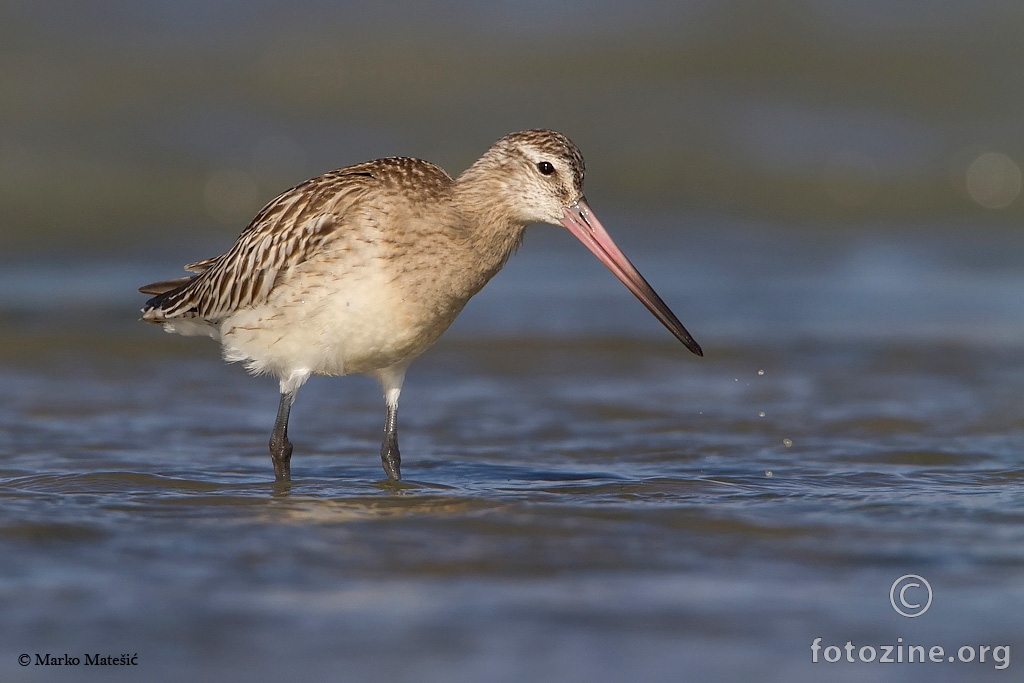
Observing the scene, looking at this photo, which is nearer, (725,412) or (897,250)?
(725,412)

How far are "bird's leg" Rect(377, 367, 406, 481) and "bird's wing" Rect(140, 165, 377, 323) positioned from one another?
78cm

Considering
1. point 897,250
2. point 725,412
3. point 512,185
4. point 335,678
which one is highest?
Result: point 897,250

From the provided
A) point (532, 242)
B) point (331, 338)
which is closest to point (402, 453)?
point (331, 338)

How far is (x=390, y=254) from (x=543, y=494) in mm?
1312

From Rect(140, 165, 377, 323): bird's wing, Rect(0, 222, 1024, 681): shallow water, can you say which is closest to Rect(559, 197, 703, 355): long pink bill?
Rect(0, 222, 1024, 681): shallow water

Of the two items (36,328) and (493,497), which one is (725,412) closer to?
(493,497)

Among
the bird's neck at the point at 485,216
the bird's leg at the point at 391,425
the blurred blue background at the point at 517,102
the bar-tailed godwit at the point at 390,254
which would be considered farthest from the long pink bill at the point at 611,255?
the blurred blue background at the point at 517,102

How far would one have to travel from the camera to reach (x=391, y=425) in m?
7.36

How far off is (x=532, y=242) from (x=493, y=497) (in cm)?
779

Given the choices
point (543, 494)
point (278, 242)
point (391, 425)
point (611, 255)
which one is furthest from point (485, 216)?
point (543, 494)

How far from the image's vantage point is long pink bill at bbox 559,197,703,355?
6.84m

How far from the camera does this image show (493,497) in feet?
21.8

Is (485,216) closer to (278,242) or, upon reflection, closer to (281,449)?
(278,242)

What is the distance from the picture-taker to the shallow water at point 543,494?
4.84 meters
